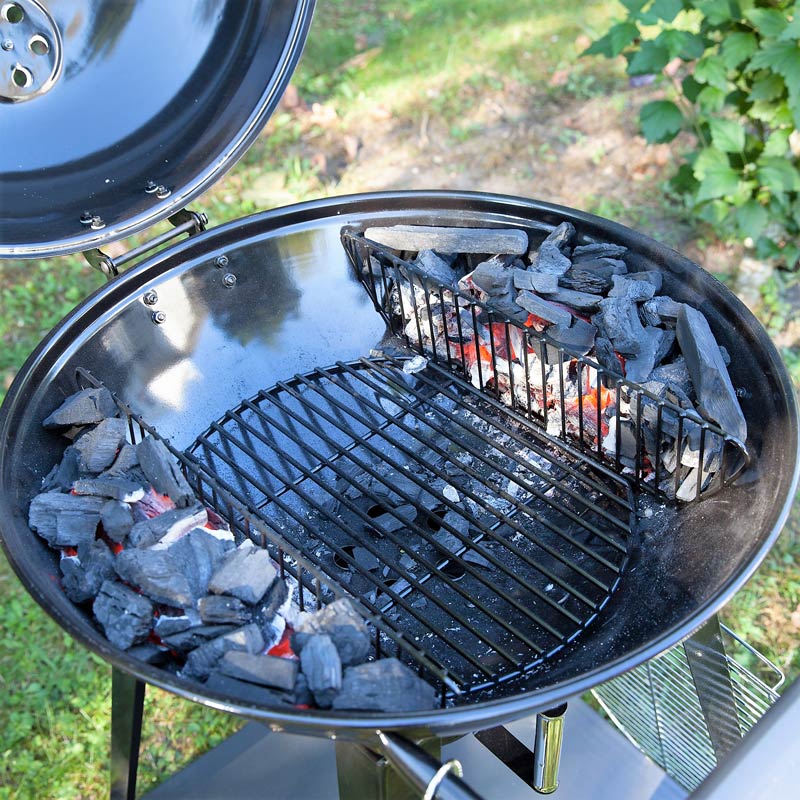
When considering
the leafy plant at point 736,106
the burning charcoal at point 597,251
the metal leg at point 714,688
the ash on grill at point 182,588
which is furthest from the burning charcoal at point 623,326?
the leafy plant at point 736,106

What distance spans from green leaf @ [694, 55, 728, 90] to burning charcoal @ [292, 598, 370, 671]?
198 centimetres

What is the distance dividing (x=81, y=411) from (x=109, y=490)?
0.15 m

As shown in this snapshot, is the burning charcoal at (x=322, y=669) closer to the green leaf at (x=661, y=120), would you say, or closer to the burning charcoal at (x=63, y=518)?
the burning charcoal at (x=63, y=518)

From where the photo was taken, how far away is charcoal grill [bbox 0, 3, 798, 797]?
1.17m

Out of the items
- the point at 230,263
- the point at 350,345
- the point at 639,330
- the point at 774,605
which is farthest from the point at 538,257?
the point at 774,605

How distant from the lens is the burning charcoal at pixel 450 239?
156cm

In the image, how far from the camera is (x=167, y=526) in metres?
1.20

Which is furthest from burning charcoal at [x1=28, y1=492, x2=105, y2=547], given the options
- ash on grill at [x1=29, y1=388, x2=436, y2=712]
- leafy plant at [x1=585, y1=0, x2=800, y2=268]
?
leafy plant at [x1=585, y1=0, x2=800, y2=268]

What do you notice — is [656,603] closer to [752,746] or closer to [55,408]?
[752,746]

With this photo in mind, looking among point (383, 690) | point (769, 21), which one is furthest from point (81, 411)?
point (769, 21)

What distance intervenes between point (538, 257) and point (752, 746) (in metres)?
1.00

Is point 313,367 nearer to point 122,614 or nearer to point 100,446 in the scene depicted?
point 100,446

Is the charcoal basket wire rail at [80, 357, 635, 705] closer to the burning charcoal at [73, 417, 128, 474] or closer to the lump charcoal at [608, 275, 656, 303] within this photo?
the burning charcoal at [73, 417, 128, 474]

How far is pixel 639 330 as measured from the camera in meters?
1.40
